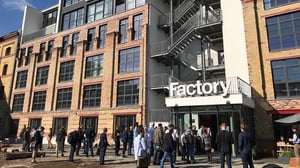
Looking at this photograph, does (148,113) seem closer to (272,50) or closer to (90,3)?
(272,50)

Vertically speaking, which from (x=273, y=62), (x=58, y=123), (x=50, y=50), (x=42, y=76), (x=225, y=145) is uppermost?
(x=50, y=50)

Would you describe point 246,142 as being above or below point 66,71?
below

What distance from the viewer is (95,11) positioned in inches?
1109

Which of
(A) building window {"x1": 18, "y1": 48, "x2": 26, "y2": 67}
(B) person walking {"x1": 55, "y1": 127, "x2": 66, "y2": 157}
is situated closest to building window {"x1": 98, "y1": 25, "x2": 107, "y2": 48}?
(B) person walking {"x1": 55, "y1": 127, "x2": 66, "y2": 157}

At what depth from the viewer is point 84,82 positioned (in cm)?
2620

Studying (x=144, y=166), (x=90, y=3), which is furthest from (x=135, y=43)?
(x=144, y=166)

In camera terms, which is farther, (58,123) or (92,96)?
(58,123)

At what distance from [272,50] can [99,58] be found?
668 inches

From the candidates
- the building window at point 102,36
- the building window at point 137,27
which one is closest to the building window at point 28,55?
the building window at point 102,36

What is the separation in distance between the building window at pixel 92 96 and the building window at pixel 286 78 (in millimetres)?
16543

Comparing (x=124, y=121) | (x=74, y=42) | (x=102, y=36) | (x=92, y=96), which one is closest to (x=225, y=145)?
(x=124, y=121)

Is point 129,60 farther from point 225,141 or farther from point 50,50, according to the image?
point 225,141

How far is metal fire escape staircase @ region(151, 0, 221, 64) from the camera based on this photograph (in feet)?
63.8

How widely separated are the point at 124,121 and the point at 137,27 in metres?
9.65
